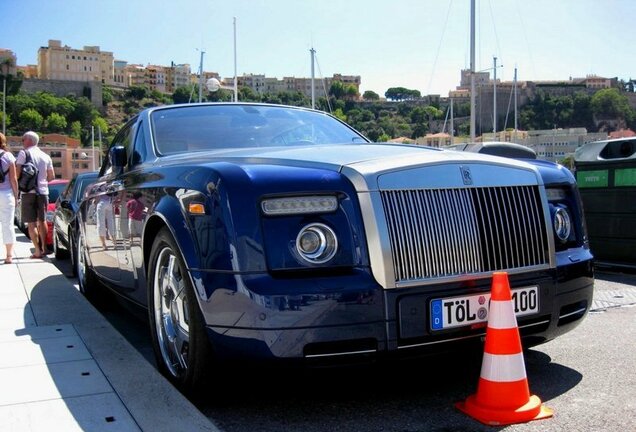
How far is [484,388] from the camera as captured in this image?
285cm

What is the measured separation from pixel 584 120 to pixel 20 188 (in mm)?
A: 140171

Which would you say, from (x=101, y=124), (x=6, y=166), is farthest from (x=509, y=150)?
(x=101, y=124)

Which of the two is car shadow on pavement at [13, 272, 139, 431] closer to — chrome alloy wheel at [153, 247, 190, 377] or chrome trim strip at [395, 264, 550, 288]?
chrome alloy wheel at [153, 247, 190, 377]

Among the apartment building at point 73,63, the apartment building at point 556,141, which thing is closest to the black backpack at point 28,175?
the apartment building at point 556,141

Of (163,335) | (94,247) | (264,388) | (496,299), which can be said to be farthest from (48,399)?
(94,247)

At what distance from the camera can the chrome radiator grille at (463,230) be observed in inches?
110

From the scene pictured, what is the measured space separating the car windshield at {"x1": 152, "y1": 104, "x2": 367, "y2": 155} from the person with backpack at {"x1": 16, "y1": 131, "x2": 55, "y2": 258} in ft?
16.9

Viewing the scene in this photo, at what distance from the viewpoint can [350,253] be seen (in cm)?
270

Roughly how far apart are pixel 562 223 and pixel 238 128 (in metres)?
2.12

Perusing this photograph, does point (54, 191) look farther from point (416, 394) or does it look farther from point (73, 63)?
point (73, 63)

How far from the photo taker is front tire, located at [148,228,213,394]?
2.87 metres

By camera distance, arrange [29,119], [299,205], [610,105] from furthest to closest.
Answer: [29,119]
[610,105]
[299,205]

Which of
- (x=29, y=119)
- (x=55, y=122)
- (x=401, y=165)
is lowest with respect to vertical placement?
(x=401, y=165)

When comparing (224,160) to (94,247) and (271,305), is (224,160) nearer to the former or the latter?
(271,305)
